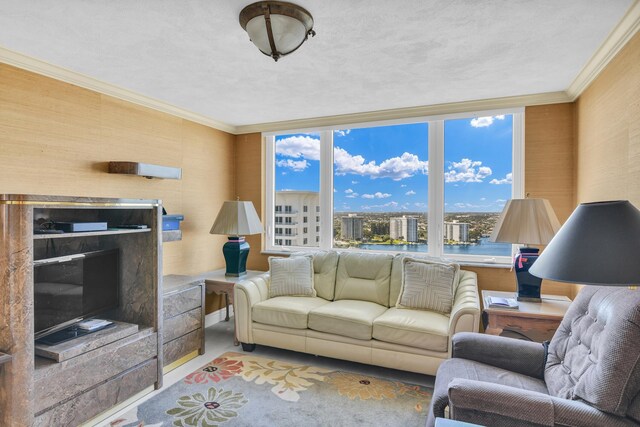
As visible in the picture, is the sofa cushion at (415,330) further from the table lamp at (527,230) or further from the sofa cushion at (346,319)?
the table lamp at (527,230)

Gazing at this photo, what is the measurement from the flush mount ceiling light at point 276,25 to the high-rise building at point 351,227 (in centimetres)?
256

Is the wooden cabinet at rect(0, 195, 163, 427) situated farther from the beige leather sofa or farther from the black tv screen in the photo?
the beige leather sofa

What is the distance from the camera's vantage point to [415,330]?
114 inches

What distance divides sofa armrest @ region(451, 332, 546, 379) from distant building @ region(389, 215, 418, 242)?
1.89 metres

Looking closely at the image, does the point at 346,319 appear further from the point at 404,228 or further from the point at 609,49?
the point at 609,49

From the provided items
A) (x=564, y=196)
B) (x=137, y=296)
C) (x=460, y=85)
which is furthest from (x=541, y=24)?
(x=137, y=296)

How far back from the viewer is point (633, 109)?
2.14m

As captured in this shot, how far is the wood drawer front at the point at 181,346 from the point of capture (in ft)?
10.1

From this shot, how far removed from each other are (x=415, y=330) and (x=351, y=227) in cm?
175

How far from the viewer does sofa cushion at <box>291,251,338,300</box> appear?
12.5 feet

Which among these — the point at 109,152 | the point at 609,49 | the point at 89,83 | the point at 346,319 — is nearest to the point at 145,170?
the point at 109,152

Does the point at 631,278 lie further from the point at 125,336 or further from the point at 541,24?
the point at 125,336

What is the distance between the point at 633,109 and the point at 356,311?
2.43 meters

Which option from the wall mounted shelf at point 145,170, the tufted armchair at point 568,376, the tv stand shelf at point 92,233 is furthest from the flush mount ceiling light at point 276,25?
the tufted armchair at point 568,376
